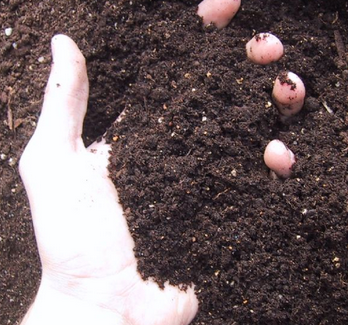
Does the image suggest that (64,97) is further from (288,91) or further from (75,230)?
(288,91)

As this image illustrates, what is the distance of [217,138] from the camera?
1377mm

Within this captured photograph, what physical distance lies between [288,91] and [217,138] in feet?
0.96

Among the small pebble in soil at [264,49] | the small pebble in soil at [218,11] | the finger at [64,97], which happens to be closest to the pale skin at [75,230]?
the finger at [64,97]

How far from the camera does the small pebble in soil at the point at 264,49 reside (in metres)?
1.45

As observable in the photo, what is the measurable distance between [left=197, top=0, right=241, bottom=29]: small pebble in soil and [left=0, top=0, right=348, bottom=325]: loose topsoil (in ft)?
0.11

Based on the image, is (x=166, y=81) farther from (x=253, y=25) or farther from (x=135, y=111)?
(x=253, y=25)

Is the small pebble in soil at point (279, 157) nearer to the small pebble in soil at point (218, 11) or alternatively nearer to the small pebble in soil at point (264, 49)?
the small pebble in soil at point (264, 49)

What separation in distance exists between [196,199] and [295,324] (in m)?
0.52

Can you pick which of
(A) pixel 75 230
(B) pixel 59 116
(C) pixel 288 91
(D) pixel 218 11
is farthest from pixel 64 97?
(C) pixel 288 91

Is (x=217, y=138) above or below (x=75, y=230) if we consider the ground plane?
above

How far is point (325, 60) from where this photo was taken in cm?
152

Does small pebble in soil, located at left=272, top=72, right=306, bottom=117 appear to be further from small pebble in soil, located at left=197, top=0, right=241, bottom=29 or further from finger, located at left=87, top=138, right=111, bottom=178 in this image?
finger, located at left=87, top=138, right=111, bottom=178

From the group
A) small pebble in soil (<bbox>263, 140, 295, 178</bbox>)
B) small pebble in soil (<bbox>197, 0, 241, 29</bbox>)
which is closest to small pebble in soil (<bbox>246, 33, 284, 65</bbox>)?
small pebble in soil (<bbox>197, 0, 241, 29</bbox>)

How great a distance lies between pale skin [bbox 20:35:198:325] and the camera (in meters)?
1.32
